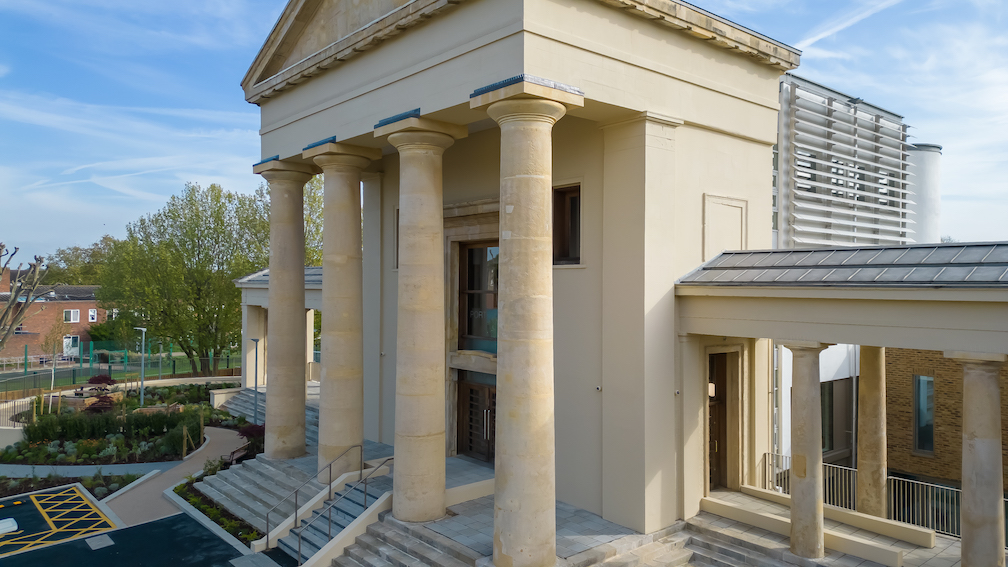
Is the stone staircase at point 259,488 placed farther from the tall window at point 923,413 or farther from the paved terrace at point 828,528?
the tall window at point 923,413

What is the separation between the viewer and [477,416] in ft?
52.9

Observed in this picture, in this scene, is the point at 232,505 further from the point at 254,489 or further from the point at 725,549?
the point at 725,549

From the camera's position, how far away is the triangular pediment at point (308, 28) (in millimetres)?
13930

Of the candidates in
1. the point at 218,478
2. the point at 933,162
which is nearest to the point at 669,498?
the point at 218,478

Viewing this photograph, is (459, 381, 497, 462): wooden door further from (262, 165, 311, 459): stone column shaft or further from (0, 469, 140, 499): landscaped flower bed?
(0, 469, 140, 499): landscaped flower bed

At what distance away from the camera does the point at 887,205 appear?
939 inches

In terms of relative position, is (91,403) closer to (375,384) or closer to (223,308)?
(223,308)

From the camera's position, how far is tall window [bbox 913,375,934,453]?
20.6 meters

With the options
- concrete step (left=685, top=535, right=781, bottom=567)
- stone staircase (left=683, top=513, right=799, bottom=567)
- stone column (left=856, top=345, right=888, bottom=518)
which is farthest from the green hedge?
stone column (left=856, top=345, right=888, bottom=518)

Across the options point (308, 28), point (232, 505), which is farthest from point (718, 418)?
point (308, 28)

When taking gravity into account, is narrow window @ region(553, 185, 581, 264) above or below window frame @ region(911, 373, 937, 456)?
above

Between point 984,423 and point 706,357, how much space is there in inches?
189

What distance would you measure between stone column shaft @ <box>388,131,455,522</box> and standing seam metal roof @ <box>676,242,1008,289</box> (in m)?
4.77

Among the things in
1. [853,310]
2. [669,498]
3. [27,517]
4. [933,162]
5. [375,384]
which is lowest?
[27,517]
